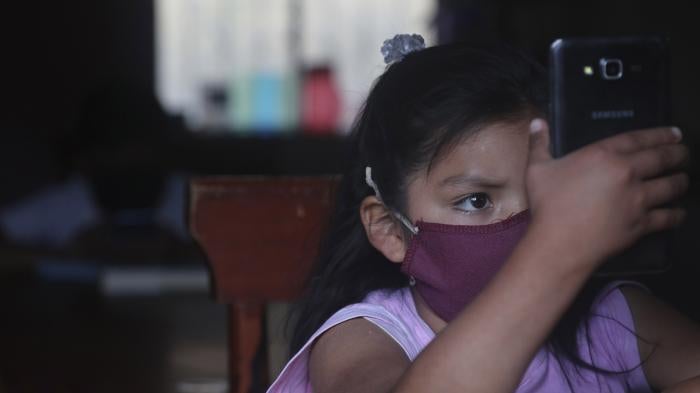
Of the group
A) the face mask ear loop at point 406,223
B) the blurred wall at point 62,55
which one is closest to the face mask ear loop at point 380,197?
the face mask ear loop at point 406,223

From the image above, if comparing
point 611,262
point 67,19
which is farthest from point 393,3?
point 611,262

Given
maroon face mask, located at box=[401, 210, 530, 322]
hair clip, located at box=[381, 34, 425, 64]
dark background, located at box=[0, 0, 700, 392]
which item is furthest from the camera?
dark background, located at box=[0, 0, 700, 392]

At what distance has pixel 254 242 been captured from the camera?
1.65 m

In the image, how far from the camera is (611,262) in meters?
0.98

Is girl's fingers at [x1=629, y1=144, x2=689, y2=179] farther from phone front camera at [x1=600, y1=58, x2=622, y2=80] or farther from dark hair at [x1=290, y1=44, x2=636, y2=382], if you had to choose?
dark hair at [x1=290, y1=44, x2=636, y2=382]

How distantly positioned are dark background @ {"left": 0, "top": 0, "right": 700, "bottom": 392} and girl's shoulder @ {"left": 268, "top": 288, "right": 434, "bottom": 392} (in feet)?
6.63

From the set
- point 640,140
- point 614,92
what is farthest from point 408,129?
point 640,140

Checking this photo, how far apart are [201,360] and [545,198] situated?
9.50ft

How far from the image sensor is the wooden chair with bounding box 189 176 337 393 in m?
1.62

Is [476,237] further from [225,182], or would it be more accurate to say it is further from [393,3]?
[393,3]

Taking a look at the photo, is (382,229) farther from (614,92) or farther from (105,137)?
(105,137)

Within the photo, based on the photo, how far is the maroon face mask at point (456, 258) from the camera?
1172 millimetres

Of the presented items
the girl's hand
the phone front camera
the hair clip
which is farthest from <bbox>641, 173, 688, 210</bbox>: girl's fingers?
the hair clip

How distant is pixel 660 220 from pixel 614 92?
136mm
